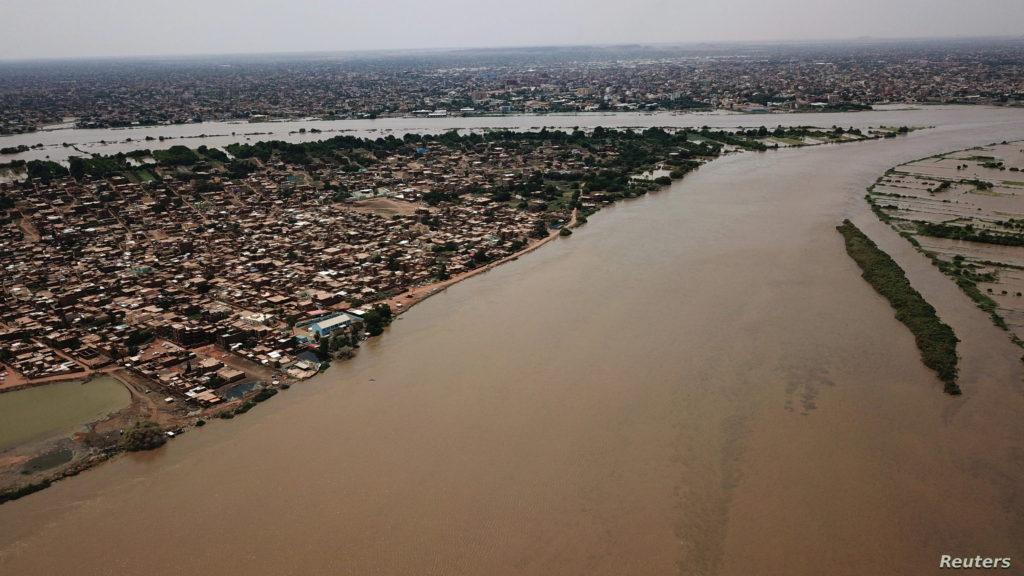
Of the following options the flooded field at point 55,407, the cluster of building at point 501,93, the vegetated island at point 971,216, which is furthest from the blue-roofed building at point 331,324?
the cluster of building at point 501,93

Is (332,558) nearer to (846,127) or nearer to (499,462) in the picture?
(499,462)

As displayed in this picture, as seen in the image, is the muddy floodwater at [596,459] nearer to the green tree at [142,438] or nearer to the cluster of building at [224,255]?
the green tree at [142,438]

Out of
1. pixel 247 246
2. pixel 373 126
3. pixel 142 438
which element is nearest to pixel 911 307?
pixel 142 438

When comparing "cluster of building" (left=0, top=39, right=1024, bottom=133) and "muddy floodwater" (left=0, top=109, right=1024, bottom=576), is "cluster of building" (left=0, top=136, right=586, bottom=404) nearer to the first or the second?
"muddy floodwater" (left=0, top=109, right=1024, bottom=576)

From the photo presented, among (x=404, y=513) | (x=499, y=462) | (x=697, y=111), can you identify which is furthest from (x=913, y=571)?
(x=697, y=111)

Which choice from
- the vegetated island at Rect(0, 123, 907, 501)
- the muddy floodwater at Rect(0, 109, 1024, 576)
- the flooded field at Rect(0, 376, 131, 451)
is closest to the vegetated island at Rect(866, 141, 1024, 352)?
the muddy floodwater at Rect(0, 109, 1024, 576)

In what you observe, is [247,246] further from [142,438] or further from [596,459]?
[596,459]
